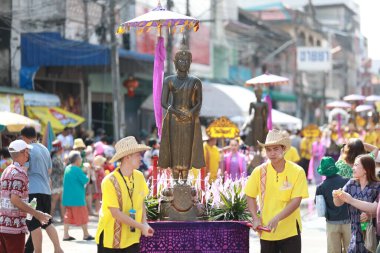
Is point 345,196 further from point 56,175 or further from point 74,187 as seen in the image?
point 56,175

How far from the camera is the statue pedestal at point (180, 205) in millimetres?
9023

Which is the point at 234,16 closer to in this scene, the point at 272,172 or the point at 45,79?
the point at 45,79

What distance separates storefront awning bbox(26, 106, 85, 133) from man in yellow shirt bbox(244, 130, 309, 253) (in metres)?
15.2

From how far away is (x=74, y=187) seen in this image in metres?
13.0

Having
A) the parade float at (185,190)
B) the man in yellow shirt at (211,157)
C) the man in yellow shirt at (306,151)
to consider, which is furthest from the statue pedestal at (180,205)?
the man in yellow shirt at (306,151)

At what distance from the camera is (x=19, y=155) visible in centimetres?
828

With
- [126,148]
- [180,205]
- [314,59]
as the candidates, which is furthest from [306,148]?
[314,59]

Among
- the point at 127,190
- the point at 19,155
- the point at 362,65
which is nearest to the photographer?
the point at 127,190

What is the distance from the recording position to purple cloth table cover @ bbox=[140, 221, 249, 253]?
8.48m

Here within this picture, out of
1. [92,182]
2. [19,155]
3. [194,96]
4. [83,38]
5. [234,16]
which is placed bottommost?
[92,182]

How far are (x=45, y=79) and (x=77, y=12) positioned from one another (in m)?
2.98

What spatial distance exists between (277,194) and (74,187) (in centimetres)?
628

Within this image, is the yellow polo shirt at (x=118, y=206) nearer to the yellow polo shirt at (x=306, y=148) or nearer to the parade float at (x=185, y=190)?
the parade float at (x=185, y=190)

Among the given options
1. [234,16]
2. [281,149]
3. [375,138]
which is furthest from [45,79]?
[234,16]
